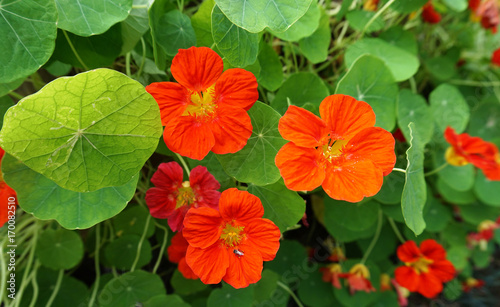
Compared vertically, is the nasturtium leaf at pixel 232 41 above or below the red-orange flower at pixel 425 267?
above

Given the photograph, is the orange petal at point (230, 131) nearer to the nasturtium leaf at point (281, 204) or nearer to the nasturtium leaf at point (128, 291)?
the nasturtium leaf at point (281, 204)

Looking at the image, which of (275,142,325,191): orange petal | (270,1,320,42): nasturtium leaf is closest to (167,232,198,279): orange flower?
(275,142,325,191): orange petal

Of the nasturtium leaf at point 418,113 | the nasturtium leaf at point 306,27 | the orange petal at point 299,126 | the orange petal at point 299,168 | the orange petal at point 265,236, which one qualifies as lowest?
the nasturtium leaf at point 418,113

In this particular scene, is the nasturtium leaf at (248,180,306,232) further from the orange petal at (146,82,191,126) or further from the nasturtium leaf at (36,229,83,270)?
Result: the nasturtium leaf at (36,229,83,270)

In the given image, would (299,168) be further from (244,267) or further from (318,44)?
(318,44)

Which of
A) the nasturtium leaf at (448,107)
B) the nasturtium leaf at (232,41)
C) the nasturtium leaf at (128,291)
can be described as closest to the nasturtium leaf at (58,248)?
the nasturtium leaf at (128,291)

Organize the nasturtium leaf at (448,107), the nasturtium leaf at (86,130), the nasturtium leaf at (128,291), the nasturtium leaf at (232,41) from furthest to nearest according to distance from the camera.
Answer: the nasturtium leaf at (448,107) < the nasturtium leaf at (128,291) < the nasturtium leaf at (232,41) < the nasturtium leaf at (86,130)
